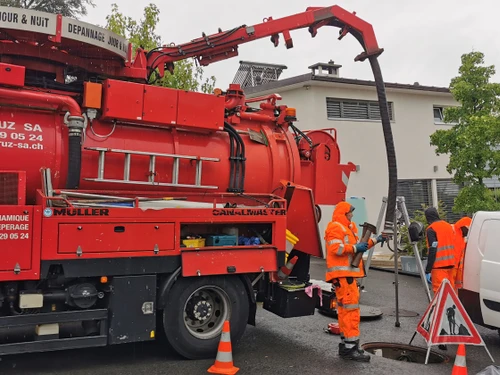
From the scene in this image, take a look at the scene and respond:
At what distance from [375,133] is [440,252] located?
10594mm

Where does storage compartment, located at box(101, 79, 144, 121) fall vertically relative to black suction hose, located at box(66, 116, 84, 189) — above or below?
above

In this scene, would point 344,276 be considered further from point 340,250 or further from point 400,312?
point 400,312

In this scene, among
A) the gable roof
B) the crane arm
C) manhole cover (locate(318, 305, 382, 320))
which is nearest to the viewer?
the crane arm

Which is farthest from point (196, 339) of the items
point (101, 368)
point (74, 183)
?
point (74, 183)

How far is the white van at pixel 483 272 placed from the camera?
6.11 m

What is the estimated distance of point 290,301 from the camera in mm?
6031

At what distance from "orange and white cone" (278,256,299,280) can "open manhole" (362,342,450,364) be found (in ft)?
4.53

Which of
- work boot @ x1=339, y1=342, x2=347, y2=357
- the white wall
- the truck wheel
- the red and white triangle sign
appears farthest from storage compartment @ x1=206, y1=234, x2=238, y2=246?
the white wall

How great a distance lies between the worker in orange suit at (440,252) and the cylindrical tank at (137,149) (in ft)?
6.93

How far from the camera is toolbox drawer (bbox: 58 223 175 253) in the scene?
489 centimetres

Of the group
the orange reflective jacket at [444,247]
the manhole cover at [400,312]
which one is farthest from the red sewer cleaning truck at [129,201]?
the manhole cover at [400,312]

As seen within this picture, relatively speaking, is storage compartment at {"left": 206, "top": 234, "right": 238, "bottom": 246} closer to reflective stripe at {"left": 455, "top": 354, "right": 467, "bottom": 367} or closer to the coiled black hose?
the coiled black hose

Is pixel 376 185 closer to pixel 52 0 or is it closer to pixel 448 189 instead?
pixel 448 189

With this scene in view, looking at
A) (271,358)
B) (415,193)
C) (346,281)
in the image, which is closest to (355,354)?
(346,281)
